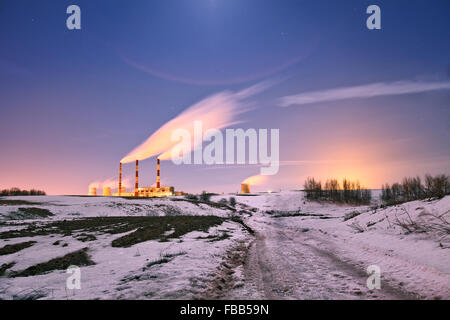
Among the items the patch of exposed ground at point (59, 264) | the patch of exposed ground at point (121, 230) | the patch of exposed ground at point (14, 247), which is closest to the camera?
the patch of exposed ground at point (59, 264)

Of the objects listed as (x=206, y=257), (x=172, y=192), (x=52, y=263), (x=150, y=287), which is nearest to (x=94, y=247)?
(x=52, y=263)

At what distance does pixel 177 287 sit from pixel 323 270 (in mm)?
4271

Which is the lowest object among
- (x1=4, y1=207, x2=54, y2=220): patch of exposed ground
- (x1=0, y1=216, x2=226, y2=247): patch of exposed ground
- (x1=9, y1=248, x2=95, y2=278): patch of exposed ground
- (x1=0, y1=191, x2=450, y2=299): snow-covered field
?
(x1=4, y1=207, x2=54, y2=220): patch of exposed ground

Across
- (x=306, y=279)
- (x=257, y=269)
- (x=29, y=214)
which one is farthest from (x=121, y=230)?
(x=29, y=214)

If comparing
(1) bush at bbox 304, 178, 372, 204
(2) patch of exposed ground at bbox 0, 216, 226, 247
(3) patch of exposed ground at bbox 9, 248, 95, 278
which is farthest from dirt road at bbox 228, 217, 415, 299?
(1) bush at bbox 304, 178, 372, 204

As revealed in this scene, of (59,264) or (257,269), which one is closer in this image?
(257,269)

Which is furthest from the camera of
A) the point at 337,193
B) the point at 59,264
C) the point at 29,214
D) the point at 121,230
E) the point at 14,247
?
the point at 337,193

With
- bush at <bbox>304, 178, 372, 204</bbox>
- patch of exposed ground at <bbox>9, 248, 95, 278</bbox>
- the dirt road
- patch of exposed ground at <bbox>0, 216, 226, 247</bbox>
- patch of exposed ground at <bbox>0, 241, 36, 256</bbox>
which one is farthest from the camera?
bush at <bbox>304, 178, 372, 204</bbox>

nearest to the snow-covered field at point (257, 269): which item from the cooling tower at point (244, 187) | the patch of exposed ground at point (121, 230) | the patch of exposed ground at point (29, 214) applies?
the patch of exposed ground at point (121, 230)

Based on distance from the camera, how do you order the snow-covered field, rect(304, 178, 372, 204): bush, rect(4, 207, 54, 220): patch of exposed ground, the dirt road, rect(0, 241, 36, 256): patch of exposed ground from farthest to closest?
rect(304, 178, 372, 204): bush
rect(4, 207, 54, 220): patch of exposed ground
rect(0, 241, 36, 256): patch of exposed ground
the snow-covered field
the dirt road

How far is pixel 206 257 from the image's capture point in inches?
340

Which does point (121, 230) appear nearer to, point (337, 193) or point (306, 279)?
point (306, 279)

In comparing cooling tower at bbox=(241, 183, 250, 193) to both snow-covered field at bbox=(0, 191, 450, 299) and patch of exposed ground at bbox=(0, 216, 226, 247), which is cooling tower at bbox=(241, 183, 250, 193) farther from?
snow-covered field at bbox=(0, 191, 450, 299)

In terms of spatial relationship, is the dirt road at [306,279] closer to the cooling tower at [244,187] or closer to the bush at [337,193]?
the bush at [337,193]
